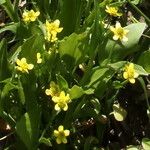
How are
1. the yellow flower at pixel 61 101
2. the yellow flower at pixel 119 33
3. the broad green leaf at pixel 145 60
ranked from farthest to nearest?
the broad green leaf at pixel 145 60
the yellow flower at pixel 119 33
the yellow flower at pixel 61 101

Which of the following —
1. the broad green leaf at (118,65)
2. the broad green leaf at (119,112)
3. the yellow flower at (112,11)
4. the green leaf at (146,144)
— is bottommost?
the green leaf at (146,144)

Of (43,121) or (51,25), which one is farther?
(43,121)

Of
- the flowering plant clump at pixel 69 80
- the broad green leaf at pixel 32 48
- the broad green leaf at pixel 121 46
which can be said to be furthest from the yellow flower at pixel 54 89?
the broad green leaf at pixel 121 46

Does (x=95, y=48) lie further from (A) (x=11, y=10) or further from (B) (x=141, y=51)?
(A) (x=11, y=10)

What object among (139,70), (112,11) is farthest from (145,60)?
(112,11)

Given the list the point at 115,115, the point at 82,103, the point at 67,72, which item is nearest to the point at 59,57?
the point at 67,72

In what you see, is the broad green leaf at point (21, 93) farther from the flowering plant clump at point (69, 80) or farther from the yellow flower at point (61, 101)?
the yellow flower at point (61, 101)

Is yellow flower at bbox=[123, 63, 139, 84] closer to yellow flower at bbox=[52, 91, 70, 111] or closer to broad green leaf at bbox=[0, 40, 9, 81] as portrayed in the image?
yellow flower at bbox=[52, 91, 70, 111]

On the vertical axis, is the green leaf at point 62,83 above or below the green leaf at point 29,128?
above

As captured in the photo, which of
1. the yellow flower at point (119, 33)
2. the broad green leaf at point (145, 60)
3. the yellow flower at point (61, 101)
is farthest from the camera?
the broad green leaf at point (145, 60)
